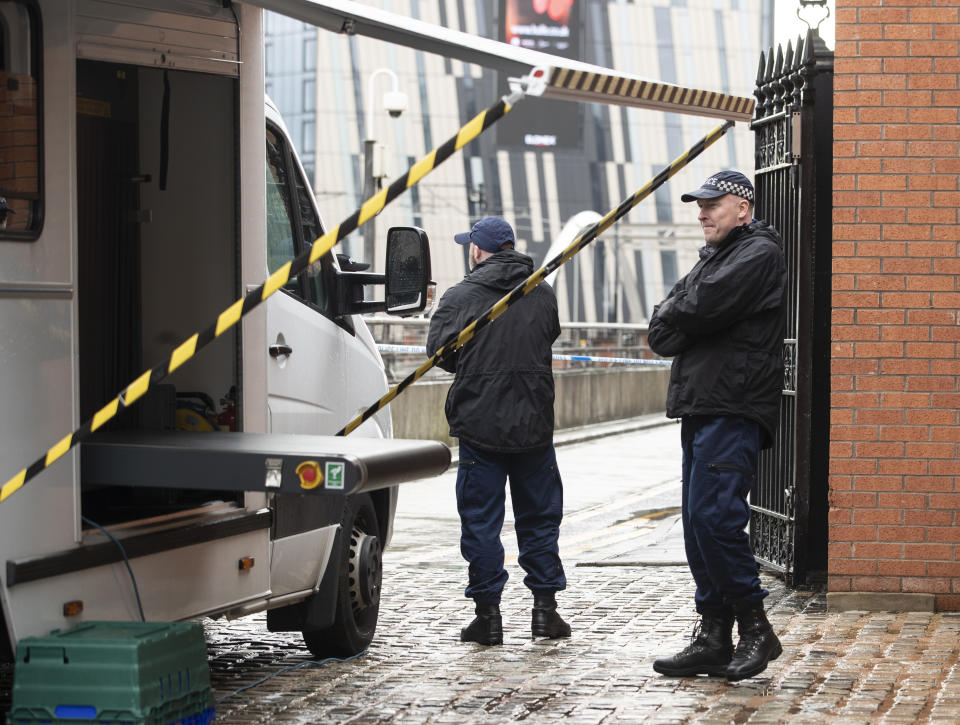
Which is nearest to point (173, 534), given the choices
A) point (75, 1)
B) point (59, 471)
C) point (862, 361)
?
point (59, 471)

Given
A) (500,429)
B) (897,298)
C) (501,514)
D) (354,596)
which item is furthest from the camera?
(897,298)

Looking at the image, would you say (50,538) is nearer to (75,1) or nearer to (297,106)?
(75,1)

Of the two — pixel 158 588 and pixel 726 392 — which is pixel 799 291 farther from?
pixel 158 588

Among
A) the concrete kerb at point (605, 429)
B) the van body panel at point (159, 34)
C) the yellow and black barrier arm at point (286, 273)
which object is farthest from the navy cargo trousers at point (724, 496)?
the concrete kerb at point (605, 429)

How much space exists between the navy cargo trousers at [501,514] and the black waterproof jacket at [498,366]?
11 cm

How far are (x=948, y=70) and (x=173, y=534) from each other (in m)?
4.39

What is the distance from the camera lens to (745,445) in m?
6.25

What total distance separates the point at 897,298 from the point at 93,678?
456 centimetres

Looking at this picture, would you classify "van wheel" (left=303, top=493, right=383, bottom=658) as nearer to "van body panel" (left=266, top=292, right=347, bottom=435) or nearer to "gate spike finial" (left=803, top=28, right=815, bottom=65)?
"van body panel" (left=266, top=292, right=347, bottom=435)

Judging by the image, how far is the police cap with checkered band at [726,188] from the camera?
6410 millimetres

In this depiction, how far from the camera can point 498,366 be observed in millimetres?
7270

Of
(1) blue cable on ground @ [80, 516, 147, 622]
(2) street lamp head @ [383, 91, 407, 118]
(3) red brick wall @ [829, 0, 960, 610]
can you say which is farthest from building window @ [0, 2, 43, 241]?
(2) street lamp head @ [383, 91, 407, 118]

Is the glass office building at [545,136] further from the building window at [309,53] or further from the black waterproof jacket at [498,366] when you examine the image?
the black waterproof jacket at [498,366]

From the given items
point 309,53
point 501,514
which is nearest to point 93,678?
point 501,514
